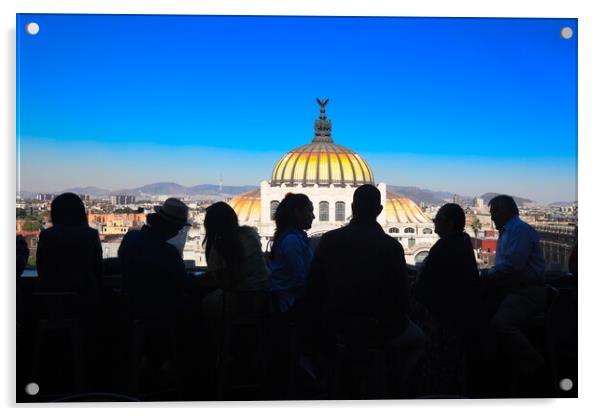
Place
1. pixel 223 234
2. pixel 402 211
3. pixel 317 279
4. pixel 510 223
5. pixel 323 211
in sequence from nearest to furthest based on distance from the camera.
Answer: pixel 317 279
pixel 223 234
pixel 510 223
pixel 402 211
pixel 323 211

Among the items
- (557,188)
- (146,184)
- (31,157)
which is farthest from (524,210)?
(31,157)

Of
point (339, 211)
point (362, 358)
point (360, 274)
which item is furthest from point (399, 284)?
point (339, 211)

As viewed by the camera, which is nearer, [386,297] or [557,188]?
[386,297]

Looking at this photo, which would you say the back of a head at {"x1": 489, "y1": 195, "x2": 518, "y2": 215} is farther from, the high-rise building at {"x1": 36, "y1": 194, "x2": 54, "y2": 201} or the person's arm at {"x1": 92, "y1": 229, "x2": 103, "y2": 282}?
the high-rise building at {"x1": 36, "y1": 194, "x2": 54, "y2": 201}

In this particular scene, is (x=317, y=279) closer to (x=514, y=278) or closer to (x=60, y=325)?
(x=514, y=278)

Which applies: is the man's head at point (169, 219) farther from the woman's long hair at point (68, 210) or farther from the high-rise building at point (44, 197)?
the high-rise building at point (44, 197)

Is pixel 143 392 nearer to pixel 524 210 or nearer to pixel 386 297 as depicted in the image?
pixel 386 297

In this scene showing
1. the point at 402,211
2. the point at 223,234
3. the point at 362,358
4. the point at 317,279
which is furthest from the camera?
the point at 402,211
